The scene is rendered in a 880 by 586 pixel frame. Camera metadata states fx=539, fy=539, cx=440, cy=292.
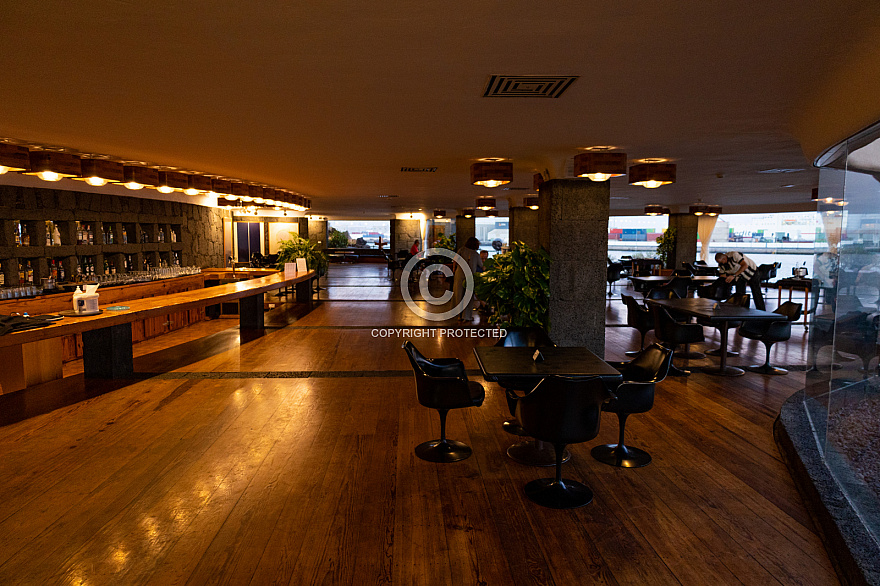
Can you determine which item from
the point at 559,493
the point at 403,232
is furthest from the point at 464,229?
the point at 559,493

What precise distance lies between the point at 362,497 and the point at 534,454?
4.66 feet

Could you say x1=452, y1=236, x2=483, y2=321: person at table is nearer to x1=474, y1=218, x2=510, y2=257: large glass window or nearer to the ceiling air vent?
the ceiling air vent

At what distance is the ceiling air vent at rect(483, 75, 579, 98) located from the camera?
2.91m

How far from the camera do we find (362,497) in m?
3.44

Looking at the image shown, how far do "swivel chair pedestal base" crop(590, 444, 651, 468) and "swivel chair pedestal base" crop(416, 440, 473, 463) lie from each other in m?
1.00

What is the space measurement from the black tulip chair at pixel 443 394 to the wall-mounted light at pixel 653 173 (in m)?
2.98

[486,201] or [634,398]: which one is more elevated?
[486,201]

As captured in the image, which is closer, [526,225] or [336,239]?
[526,225]

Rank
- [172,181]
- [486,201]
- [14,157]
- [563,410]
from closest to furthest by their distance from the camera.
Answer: [563,410] → [14,157] → [172,181] → [486,201]

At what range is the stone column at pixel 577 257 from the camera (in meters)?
6.30

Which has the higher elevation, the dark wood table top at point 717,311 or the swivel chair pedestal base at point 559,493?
the dark wood table top at point 717,311

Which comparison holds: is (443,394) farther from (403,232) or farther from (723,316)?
(403,232)

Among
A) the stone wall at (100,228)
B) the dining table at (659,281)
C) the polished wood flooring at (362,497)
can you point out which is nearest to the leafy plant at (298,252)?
the stone wall at (100,228)

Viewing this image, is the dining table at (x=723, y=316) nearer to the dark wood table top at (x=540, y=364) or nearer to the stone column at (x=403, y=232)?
the dark wood table top at (x=540, y=364)
